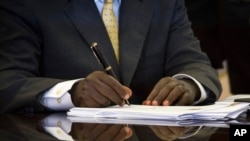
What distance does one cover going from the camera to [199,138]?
108 cm

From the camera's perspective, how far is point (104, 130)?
117 cm

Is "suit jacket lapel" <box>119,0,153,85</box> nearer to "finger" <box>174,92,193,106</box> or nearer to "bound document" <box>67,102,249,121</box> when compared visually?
"finger" <box>174,92,193,106</box>

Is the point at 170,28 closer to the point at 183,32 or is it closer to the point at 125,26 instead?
the point at 183,32

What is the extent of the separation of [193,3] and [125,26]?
1167 millimetres

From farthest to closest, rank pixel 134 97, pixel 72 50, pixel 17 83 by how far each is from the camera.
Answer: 1. pixel 134 97
2. pixel 72 50
3. pixel 17 83

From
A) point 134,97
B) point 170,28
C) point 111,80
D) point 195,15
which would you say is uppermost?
point 111,80

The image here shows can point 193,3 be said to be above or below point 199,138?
below

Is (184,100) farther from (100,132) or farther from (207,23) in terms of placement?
(207,23)

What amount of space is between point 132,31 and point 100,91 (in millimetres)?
497

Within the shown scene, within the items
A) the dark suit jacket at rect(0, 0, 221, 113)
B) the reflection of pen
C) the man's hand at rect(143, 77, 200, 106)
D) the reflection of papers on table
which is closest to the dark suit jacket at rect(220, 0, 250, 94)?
the dark suit jacket at rect(0, 0, 221, 113)

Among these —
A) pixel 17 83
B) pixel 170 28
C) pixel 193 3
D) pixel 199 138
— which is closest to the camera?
pixel 199 138

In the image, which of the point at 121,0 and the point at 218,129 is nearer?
the point at 218,129

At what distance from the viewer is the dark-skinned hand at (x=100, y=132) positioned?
108 cm

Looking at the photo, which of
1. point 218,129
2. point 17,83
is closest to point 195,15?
point 17,83
